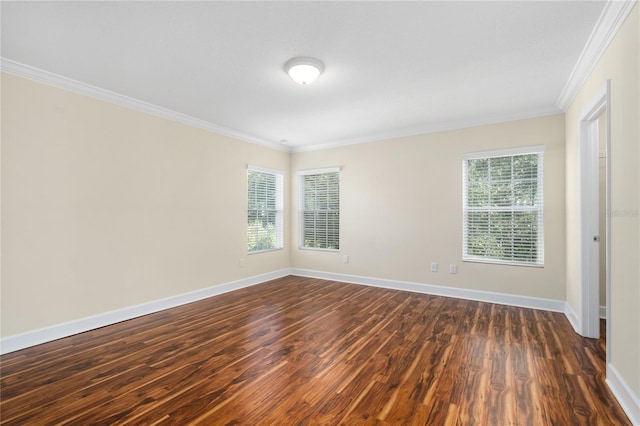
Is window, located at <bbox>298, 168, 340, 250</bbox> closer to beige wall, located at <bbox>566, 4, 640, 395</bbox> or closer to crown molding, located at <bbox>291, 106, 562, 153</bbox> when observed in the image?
crown molding, located at <bbox>291, 106, 562, 153</bbox>

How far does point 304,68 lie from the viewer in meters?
2.72

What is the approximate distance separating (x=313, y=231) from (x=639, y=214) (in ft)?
15.8

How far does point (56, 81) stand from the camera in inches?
120

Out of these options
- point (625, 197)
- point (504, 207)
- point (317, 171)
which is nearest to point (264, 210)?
point (317, 171)

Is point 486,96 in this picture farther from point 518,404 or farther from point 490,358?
point 518,404

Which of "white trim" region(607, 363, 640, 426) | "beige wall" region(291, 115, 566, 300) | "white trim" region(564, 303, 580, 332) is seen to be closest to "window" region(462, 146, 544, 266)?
"beige wall" region(291, 115, 566, 300)

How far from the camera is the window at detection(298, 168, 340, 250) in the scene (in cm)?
585

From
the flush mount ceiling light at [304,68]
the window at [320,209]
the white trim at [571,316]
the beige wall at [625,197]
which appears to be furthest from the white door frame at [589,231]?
the window at [320,209]

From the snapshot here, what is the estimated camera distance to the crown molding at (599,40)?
1.97 m

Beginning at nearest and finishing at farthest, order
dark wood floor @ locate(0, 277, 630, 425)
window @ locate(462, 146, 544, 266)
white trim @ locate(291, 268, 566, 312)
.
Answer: dark wood floor @ locate(0, 277, 630, 425) → white trim @ locate(291, 268, 566, 312) → window @ locate(462, 146, 544, 266)

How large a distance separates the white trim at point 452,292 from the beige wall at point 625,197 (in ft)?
6.43

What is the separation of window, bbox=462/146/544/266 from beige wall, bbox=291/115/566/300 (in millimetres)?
104

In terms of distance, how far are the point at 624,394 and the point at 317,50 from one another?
3.26 metres

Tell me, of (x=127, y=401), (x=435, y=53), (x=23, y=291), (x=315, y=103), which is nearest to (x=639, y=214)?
(x=435, y=53)
